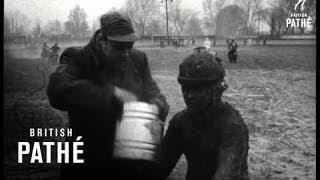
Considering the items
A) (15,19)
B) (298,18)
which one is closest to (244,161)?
(298,18)

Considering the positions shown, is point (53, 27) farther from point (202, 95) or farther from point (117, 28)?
point (202, 95)

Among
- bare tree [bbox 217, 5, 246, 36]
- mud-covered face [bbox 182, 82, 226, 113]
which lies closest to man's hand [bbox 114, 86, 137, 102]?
mud-covered face [bbox 182, 82, 226, 113]

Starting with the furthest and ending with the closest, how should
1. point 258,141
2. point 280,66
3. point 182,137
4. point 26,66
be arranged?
point 280,66 → point 26,66 → point 258,141 → point 182,137

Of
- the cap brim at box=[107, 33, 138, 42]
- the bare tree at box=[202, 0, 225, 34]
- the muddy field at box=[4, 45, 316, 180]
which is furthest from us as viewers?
the bare tree at box=[202, 0, 225, 34]

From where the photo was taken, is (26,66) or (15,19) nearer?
(15,19)

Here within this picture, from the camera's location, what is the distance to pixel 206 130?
284 centimetres

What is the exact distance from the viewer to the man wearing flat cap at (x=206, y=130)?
260cm

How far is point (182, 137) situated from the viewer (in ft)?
9.73

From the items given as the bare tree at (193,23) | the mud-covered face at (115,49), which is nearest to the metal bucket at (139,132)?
the mud-covered face at (115,49)

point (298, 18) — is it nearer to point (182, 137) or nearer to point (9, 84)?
point (182, 137)

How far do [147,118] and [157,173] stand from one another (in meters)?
0.37

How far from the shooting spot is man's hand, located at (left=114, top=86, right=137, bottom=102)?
9.96 ft

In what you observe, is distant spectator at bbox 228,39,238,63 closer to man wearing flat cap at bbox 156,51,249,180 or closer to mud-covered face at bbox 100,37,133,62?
mud-covered face at bbox 100,37,133,62

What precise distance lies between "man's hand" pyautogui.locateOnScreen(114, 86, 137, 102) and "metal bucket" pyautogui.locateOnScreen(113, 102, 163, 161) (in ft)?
0.11
